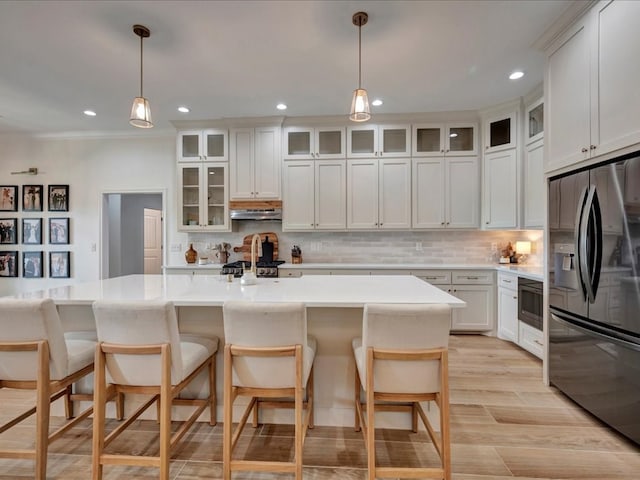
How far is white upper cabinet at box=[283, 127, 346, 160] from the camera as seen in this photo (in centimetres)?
412

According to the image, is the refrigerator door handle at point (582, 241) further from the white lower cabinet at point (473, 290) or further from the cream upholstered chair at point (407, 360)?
the white lower cabinet at point (473, 290)

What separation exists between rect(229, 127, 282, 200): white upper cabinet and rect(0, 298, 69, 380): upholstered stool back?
9.44 ft

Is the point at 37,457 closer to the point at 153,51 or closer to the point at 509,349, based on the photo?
the point at 153,51

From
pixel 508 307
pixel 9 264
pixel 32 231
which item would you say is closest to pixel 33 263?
pixel 9 264

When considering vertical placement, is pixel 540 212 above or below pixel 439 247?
above

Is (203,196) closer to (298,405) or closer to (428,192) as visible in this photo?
(428,192)

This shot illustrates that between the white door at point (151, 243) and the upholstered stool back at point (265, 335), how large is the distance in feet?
19.1

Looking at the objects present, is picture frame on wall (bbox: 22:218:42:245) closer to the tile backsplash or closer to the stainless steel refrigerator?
the tile backsplash

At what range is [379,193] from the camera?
13.4 ft

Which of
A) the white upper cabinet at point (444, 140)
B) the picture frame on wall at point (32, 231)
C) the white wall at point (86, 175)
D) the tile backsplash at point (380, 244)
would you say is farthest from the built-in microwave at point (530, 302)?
the picture frame on wall at point (32, 231)

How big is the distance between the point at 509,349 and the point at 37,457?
3.90m

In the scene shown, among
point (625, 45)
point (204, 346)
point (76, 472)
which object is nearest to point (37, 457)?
point (76, 472)

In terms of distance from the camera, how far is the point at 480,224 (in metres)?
3.97

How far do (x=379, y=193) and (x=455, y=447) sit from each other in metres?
2.91
